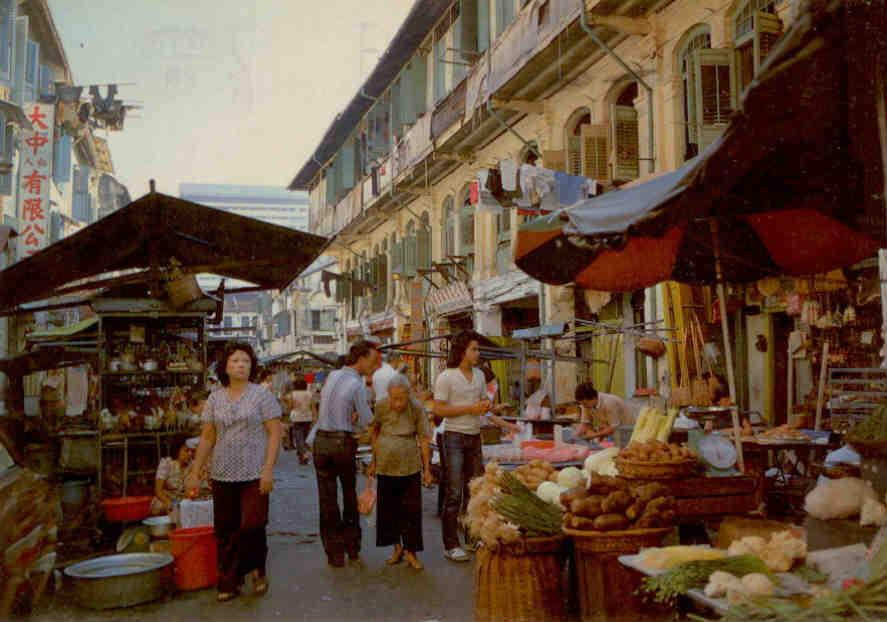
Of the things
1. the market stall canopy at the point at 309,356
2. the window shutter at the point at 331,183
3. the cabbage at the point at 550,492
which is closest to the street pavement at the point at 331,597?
the cabbage at the point at 550,492

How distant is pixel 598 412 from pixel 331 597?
435 cm

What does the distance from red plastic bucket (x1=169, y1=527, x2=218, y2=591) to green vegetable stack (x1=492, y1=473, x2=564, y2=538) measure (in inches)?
106

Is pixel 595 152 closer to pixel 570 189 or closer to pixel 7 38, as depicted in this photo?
pixel 570 189

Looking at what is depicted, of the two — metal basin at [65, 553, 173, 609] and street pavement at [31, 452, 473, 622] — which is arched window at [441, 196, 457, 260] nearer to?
street pavement at [31, 452, 473, 622]

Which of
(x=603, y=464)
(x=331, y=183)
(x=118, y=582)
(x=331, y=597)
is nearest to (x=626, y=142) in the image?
(x=603, y=464)

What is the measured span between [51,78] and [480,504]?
2469 centimetres

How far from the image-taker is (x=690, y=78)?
12.2 meters

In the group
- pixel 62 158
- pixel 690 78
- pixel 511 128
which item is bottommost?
pixel 690 78

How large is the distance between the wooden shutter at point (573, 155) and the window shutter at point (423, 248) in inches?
382

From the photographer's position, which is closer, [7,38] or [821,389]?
[821,389]

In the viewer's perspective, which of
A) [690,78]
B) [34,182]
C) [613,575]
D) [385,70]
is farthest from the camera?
[385,70]

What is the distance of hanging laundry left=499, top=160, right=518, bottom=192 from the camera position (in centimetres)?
1240

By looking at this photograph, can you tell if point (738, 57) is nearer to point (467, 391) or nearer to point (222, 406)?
point (467, 391)

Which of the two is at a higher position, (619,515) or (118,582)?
(619,515)
